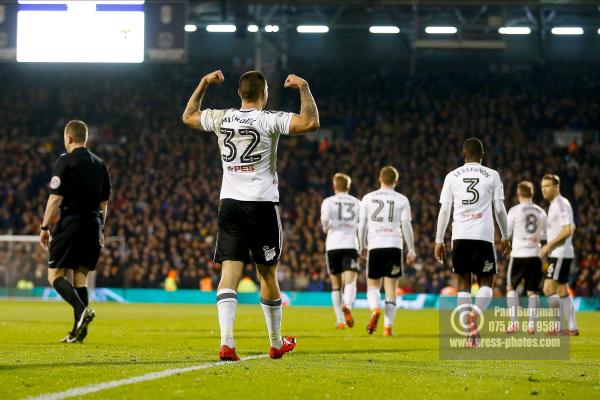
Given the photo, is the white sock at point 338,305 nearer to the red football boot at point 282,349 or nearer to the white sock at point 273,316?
the red football boot at point 282,349

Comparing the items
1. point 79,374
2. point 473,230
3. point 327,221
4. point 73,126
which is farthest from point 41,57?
point 79,374

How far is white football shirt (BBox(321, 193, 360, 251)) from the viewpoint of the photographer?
53.2ft

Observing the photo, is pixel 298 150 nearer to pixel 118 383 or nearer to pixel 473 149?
pixel 473 149

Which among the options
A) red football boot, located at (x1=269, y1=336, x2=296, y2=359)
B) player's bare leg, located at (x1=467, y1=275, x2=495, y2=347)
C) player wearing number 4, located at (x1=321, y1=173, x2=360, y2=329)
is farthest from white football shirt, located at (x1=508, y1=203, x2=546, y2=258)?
red football boot, located at (x1=269, y1=336, x2=296, y2=359)

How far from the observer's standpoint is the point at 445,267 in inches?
1192

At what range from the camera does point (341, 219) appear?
16250mm

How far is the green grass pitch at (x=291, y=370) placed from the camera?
647 cm

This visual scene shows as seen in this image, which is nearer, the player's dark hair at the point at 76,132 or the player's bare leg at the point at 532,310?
the player's dark hair at the point at 76,132

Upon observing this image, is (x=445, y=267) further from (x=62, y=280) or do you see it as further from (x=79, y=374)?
(x=79, y=374)

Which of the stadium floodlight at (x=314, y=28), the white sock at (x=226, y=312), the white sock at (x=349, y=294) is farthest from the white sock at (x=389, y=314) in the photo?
the stadium floodlight at (x=314, y=28)

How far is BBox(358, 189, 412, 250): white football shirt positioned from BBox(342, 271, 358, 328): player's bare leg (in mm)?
1172

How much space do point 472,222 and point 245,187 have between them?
3990 mm

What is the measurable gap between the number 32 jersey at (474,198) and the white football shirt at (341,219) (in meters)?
4.75

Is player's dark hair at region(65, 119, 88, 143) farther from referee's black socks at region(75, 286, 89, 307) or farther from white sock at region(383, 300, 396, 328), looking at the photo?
white sock at region(383, 300, 396, 328)
